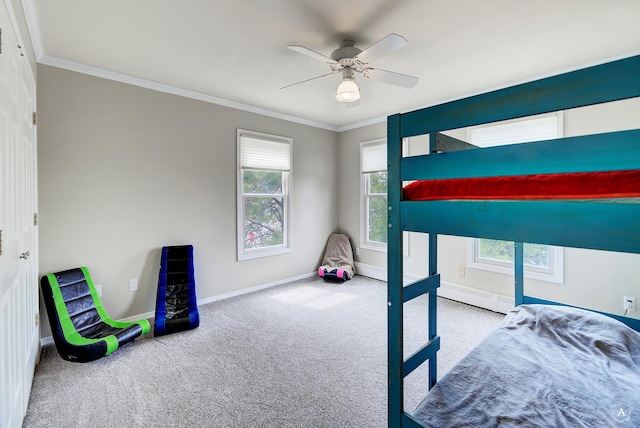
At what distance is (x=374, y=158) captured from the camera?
4.57m

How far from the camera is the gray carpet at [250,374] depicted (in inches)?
68.1

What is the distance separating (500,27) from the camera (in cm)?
207

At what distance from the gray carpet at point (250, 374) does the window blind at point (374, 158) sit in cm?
222

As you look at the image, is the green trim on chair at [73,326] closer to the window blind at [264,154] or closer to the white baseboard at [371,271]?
the window blind at [264,154]

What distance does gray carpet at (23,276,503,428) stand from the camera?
1.73 meters

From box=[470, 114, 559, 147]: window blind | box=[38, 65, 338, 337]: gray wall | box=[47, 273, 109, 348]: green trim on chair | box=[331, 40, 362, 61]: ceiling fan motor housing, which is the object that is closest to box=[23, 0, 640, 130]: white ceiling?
box=[331, 40, 362, 61]: ceiling fan motor housing

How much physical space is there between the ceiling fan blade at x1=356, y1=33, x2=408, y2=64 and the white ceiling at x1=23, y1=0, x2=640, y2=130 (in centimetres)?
19

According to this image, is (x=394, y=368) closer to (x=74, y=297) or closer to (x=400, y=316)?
(x=400, y=316)

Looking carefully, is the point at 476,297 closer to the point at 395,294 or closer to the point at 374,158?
the point at 374,158

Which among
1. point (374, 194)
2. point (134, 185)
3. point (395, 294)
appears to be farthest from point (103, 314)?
point (374, 194)

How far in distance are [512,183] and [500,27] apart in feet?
5.93

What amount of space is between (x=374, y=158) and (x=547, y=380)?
3683mm

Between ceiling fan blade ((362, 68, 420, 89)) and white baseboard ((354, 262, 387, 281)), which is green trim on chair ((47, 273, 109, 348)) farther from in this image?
white baseboard ((354, 262, 387, 281))

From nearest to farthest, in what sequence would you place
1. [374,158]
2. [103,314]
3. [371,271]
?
[103,314] < [374,158] < [371,271]
